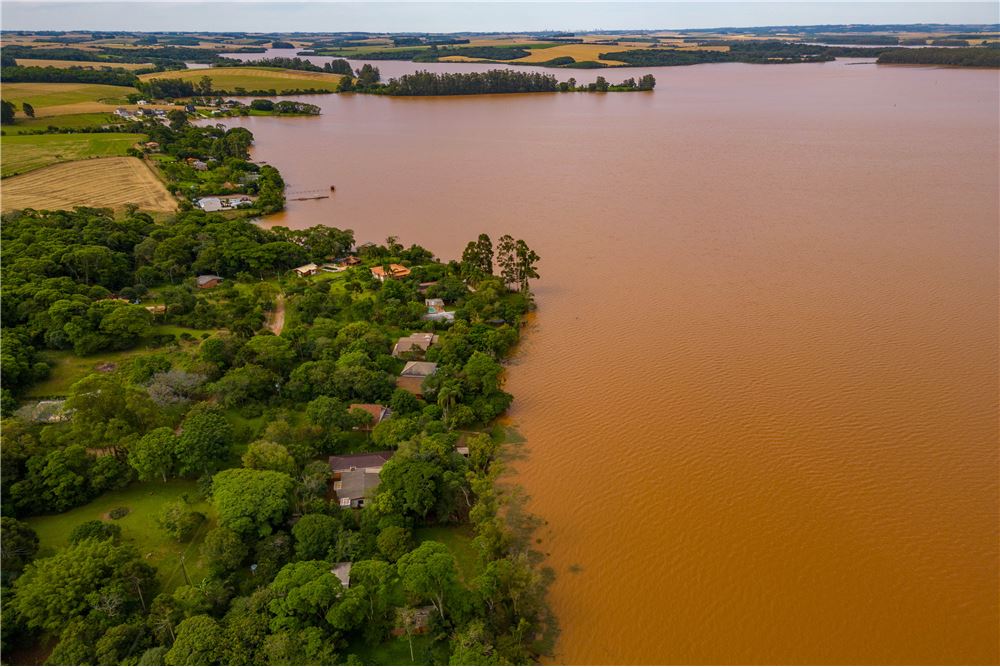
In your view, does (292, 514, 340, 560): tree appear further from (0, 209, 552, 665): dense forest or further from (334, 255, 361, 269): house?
(334, 255, 361, 269): house

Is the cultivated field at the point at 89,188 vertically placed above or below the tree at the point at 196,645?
below

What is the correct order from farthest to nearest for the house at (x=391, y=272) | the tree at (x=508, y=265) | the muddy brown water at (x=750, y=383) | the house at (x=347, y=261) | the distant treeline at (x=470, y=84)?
1. the distant treeline at (x=470, y=84)
2. the house at (x=347, y=261)
3. the house at (x=391, y=272)
4. the tree at (x=508, y=265)
5. the muddy brown water at (x=750, y=383)

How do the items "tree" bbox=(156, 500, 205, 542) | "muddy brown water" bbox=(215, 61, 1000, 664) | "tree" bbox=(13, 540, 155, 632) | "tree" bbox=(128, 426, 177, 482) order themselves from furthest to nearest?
1. "tree" bbox=(128, 426, 177, 482)
2. "tree" bbox=(156, 500, 205, 542)
3. "muddy brown water" bbox=(215, 61, 1000, 664)
4. "tree" bbox=(13, 540, 155, 632)

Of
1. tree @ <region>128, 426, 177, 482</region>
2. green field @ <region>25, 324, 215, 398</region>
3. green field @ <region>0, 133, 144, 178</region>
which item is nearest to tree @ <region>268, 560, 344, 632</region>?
tree @ <region>128, 426, 177, 482</region>

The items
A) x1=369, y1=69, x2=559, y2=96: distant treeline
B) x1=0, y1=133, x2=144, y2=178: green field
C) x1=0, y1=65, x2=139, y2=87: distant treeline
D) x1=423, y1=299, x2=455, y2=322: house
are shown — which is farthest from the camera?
x1=369, y1=69, x2=559, y2=96: distant treeline

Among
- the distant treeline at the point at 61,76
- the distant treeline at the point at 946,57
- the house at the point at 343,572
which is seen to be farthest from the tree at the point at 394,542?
the distant treeline at the point at 946,57

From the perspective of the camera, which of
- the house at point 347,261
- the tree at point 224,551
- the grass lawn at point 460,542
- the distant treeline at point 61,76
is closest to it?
the tree at point 224,551

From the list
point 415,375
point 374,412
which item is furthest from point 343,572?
point 415,375

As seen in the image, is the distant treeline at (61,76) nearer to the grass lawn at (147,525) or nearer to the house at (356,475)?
the grass lawn at (147,525)
